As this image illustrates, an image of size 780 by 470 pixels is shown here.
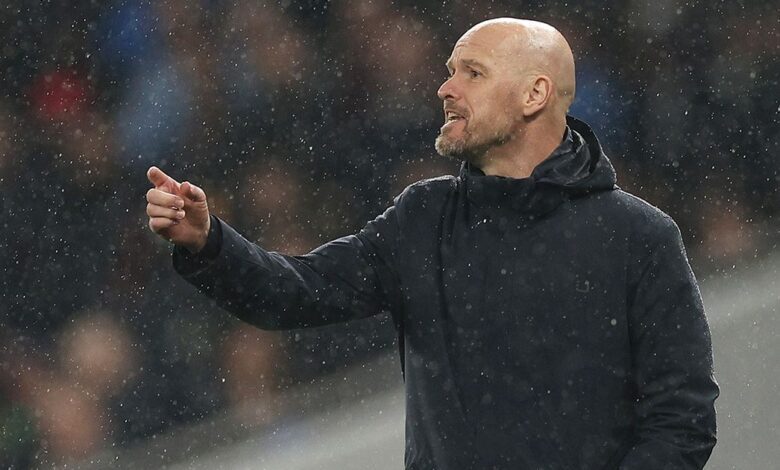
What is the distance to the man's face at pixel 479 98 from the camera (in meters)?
1.43

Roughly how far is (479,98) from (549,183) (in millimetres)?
132

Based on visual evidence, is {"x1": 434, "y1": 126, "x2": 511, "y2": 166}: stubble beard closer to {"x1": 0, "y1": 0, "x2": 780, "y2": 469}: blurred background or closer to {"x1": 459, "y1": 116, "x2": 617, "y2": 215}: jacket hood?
{"x1": 459, "y1": 116, "x2": 617, "y2": 215}: jacket hood

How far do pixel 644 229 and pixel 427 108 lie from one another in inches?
57.7

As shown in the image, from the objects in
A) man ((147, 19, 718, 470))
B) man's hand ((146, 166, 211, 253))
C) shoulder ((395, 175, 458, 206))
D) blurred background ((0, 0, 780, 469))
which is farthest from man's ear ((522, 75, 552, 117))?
blurred background ((0, 0, 780, 469))

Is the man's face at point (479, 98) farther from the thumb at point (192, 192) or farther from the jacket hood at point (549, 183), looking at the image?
the thumb at point (192, 192)

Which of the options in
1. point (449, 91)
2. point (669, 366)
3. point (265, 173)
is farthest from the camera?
point (265, 173)

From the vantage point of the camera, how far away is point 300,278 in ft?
4.51

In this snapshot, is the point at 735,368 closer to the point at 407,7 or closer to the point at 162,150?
the point at 407,7

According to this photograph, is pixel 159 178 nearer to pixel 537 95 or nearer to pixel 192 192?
pixel 192 192

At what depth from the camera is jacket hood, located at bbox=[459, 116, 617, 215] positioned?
139cm

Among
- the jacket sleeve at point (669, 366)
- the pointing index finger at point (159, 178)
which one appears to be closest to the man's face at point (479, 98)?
the jacket sleeve at point (669, 366)

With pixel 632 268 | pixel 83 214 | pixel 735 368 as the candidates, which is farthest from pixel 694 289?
pixel 83 214

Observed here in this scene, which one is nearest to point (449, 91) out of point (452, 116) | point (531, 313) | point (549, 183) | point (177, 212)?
point (452, 116)

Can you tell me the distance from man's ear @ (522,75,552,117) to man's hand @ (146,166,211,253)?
404mm
